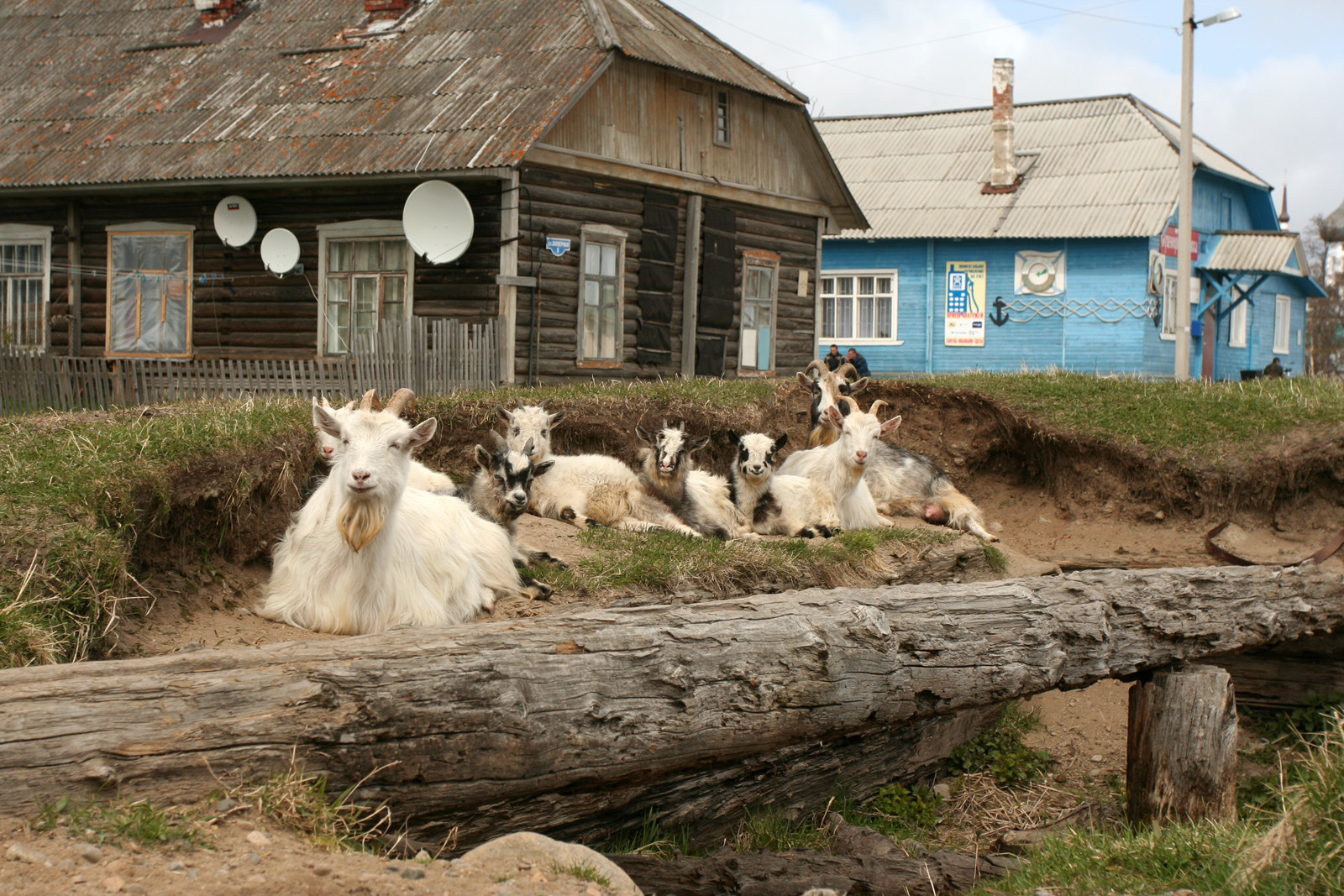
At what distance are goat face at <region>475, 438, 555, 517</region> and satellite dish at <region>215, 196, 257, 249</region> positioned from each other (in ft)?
31.2

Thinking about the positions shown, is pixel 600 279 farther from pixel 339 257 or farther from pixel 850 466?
pixel 850 466

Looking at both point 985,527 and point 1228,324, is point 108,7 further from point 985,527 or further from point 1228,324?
point 1228,324

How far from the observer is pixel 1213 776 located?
7121 mm

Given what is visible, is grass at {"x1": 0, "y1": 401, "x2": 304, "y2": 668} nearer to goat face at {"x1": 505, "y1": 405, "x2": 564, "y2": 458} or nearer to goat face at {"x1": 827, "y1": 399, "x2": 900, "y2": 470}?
goat face at {"x1": 505, "y1": 405, "x2": 564, "y2": 458}

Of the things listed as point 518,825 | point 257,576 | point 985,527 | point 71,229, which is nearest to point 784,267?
point 985,527

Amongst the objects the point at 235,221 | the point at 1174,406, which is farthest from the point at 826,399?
the point at 235,221

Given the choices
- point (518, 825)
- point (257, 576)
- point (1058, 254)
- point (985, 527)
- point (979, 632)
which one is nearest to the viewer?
point (518, 825)

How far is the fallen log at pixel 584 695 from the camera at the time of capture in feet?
13.9

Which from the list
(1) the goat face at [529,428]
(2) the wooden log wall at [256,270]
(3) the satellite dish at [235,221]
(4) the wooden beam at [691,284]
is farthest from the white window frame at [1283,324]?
(1) the goat face at [529,428]

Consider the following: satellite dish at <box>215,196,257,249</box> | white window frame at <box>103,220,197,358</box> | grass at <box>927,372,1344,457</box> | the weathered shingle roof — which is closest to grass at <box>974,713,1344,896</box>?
grass at <box>927,372,1344,457</box>

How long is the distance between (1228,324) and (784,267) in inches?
683

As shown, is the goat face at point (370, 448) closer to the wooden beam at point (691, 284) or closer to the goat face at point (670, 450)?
the goat face at point (670, 450)

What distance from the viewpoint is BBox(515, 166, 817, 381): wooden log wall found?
1631 centimetres

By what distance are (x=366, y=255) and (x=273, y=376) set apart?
3.60 meters
